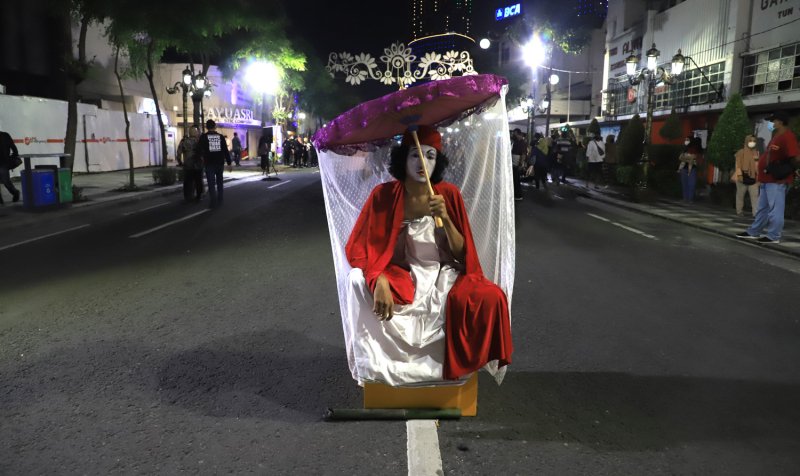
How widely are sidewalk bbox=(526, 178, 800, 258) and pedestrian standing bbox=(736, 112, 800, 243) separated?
1.17 feet

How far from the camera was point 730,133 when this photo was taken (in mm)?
17234

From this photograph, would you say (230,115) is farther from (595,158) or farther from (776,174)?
(776,174)

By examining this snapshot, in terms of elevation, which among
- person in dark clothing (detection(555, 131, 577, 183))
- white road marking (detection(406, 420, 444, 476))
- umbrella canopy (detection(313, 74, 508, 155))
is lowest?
white road marking (detection(406, 420, 444, 476))

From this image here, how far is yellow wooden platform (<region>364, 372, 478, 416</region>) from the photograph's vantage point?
3.60 metres

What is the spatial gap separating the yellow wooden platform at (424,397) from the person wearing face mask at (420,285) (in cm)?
11

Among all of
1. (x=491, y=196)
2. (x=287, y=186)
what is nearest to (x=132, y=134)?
→ (x=287, y=186)

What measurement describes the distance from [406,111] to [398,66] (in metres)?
12.3

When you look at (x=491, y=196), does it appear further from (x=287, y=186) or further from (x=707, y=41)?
(x=707, y=41)

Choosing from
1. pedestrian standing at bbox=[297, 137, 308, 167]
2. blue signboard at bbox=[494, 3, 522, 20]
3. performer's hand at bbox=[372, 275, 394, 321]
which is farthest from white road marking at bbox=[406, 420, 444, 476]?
blue signboard at bbox=[494, 3, 522, 20]

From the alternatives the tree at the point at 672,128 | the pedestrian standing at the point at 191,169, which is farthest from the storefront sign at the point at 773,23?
the pedestrian standing at the point at 191,169

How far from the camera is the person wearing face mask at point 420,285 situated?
11.3 feet

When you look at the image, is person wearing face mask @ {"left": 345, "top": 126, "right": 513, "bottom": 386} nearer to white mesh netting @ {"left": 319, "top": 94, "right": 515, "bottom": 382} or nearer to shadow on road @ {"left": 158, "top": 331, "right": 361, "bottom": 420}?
white mesh netting @ {"left": 319, "top": 94, "right": 515, "bottom": 382}

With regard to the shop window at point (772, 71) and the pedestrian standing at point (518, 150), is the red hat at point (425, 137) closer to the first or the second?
the pedestrian standing at point (518, 150)

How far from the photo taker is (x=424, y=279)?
3709 mm
